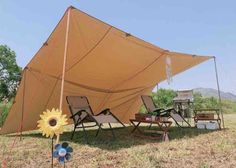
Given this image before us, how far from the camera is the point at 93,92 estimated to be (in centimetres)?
632

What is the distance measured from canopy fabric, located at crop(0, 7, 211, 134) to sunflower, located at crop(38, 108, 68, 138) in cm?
167

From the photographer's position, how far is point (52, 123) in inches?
83.7

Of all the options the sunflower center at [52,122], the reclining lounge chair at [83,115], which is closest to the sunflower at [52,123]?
the sunflower center at [52,122]

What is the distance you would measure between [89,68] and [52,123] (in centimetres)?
322

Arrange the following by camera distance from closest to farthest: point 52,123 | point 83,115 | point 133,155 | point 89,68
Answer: point 52,123, point 133,155, point 83,115, point 89,68

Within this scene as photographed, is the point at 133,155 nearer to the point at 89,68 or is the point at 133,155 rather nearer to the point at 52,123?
the point at 52,123

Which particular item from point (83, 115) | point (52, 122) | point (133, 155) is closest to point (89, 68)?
point (83, 115)

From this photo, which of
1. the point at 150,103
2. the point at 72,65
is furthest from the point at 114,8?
the point at 150,103

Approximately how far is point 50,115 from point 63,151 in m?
0.29

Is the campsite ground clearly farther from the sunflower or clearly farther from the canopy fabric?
the canopy fabric

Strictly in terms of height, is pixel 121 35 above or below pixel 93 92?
above

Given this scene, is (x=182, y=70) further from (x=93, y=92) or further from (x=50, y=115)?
(x=50, y=115)

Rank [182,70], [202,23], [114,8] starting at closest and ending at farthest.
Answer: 1. [114,8]
2. [182,70]
3. [202,23]

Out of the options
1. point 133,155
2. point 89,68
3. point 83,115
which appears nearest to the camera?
→ point 133,155
